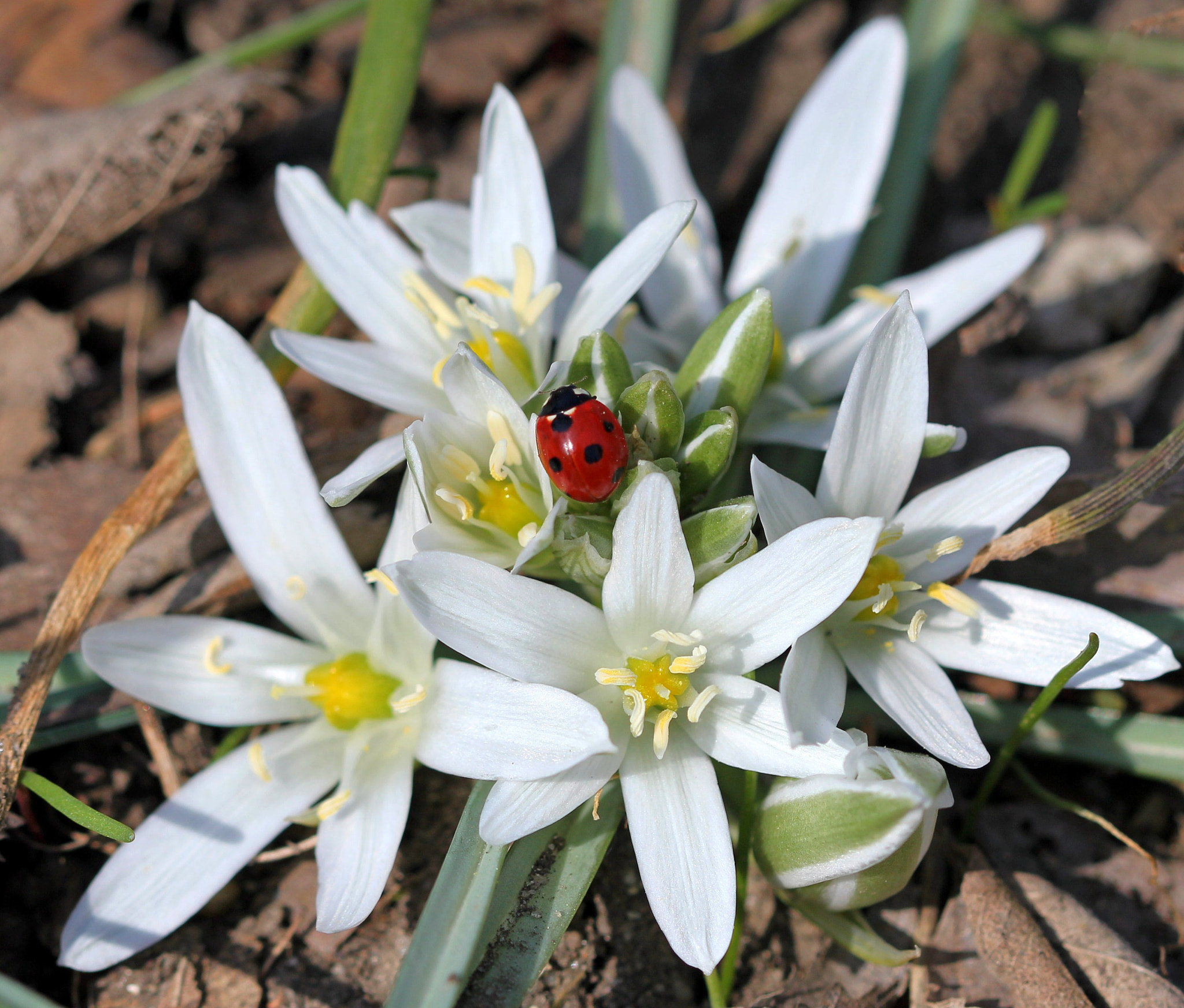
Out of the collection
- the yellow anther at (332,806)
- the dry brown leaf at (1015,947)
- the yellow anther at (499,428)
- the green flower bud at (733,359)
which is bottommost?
the dry brown leaf at (1015,947)

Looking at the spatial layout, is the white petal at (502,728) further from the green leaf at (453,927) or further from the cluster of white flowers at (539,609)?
the green leaf at (453,927)

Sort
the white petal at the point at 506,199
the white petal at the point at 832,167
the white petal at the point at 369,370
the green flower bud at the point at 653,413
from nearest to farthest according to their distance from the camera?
1. the green flower bud at the point at 653,413
2. the white petal at the point at 369,370
3. the white petal at the point at 506,199
4. the white petal at the point at 832,167

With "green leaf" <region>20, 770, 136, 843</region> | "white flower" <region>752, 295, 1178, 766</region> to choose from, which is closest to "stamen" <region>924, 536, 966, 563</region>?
"white flower" <region>752, 295, 1178, 766</region>

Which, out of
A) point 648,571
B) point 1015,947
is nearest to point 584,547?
point 648,571

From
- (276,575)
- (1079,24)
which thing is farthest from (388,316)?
(1079,24)

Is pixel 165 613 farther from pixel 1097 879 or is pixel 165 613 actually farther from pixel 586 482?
pixel 1097 879

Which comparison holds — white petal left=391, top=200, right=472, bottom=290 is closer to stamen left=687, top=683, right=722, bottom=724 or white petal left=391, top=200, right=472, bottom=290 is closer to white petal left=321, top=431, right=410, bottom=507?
white petal left=321, top=431, right=410, bottom=507

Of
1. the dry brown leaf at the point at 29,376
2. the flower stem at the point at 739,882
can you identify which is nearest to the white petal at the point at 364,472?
the flower stem at the point at 739,882
